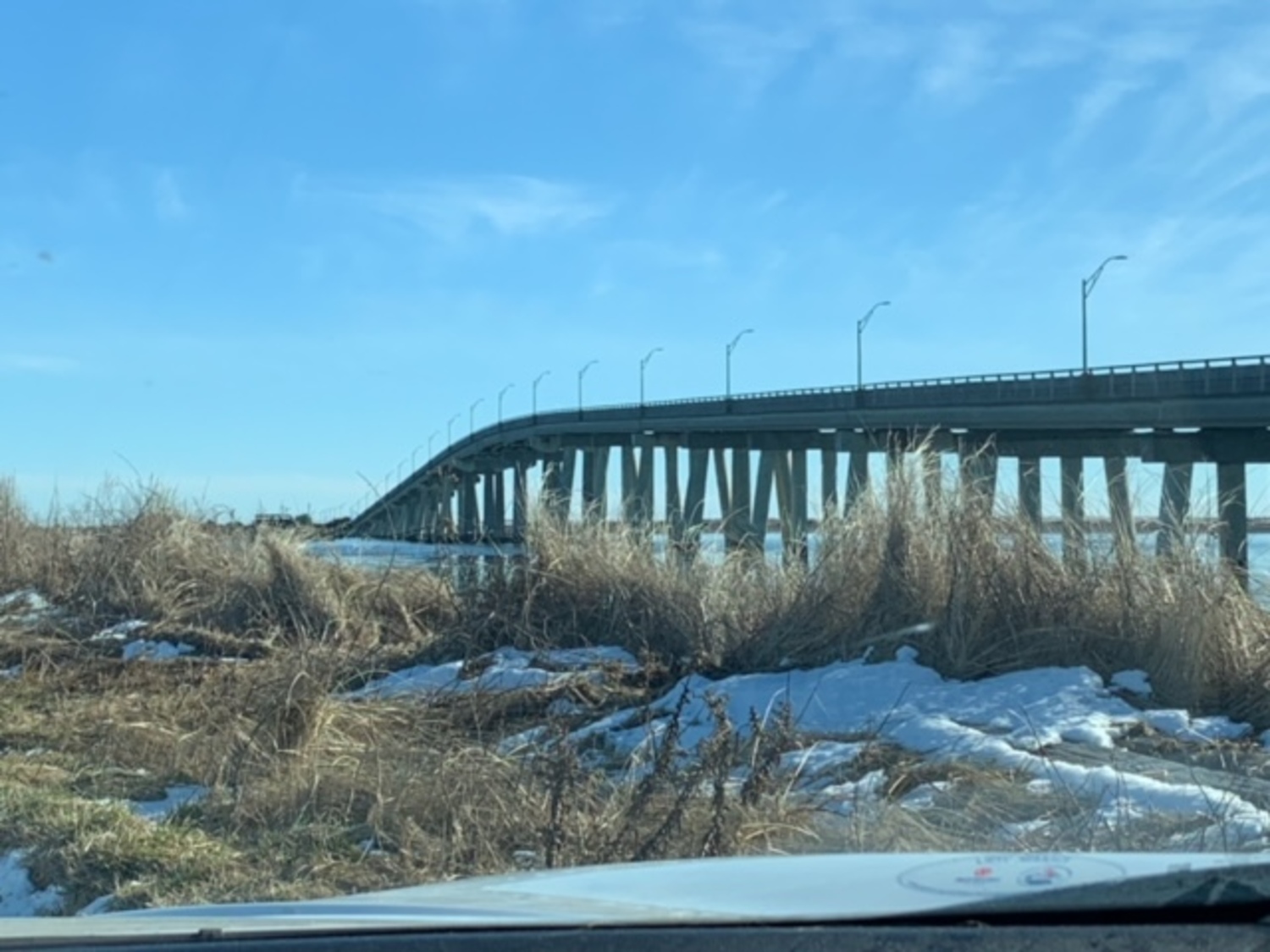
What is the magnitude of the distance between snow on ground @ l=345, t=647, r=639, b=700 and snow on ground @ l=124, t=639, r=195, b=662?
2.16 metres

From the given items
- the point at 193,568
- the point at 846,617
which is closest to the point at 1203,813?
the point at 846,617

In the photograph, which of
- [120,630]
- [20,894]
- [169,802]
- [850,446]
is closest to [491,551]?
[120,630]

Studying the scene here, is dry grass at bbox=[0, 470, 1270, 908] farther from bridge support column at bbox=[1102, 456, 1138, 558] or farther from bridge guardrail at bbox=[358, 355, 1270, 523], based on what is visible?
bridge guardrail at bbox=[358, 355, 1270, 523]

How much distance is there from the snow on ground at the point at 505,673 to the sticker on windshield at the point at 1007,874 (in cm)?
597

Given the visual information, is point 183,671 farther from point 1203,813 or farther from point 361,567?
point 1203,813

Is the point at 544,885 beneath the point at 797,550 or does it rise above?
beneath

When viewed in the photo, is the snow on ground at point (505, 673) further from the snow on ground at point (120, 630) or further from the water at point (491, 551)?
the snow on ground at point (120, 630)

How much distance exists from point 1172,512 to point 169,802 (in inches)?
236

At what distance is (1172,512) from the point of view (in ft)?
29.5


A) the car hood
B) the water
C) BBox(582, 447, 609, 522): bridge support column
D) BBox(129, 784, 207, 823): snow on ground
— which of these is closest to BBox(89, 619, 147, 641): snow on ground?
the water

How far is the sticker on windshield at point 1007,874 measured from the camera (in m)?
2.63

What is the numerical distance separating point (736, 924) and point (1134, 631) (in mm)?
6347

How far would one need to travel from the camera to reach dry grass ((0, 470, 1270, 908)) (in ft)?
17.5

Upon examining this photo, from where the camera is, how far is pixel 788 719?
18.2 ft
